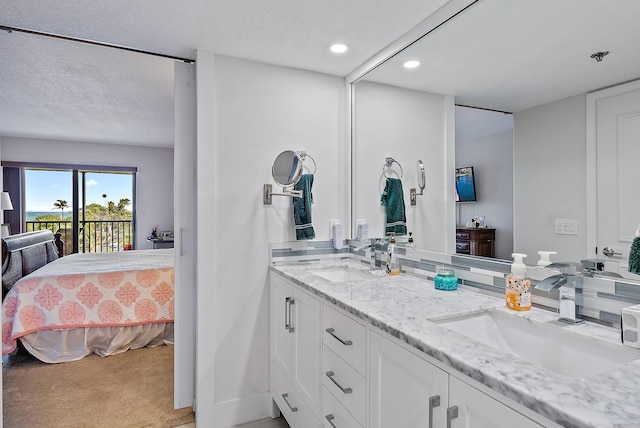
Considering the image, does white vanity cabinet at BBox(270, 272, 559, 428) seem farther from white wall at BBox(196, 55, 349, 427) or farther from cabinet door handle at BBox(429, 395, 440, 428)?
white wall at BBox(196, 55, 349, 427)

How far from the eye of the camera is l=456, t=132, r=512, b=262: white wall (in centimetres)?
144

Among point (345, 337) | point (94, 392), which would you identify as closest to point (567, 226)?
point (345, 337)

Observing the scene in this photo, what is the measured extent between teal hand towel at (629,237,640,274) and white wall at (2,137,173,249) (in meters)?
6.18

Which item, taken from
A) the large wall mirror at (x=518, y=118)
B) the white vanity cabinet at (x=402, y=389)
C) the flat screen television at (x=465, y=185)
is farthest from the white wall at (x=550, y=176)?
the white vanity cabinet at (x=402, y=389)

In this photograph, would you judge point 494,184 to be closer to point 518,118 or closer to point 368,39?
point 518,118

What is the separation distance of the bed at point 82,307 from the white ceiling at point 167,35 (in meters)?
1.61

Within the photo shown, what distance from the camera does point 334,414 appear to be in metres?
1.45

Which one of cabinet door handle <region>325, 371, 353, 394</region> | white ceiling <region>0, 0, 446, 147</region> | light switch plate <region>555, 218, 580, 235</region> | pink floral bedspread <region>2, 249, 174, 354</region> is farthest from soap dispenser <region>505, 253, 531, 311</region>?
pink floral bedspread <region>2, 249, 174, 354</region>

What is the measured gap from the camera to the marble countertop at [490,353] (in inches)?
25.7

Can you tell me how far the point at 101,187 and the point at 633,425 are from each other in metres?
6.79

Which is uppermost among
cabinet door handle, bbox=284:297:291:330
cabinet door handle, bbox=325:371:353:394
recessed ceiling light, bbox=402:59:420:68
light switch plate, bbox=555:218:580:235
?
recessed ceiling light, bbox=402:59:420:68

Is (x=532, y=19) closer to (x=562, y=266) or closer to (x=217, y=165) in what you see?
(x=562, y=266)

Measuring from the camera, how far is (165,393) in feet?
8.00

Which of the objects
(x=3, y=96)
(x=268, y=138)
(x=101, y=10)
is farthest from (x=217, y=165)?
(x=3, y=96)
